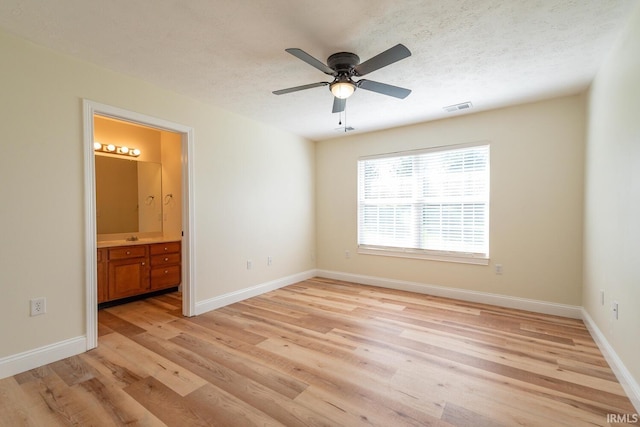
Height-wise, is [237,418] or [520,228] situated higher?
[520,228]

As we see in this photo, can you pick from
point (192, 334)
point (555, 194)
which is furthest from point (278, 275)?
point (555, 194)

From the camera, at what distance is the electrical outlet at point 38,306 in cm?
229

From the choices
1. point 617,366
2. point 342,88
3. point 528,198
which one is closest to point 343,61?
point 342,88

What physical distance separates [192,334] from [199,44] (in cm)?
263

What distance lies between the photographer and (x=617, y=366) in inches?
84.7

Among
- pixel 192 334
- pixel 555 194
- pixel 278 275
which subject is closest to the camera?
pixel 192 334

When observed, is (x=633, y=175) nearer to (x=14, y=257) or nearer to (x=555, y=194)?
(x=555, y=194)

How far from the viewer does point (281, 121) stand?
13.8 feet

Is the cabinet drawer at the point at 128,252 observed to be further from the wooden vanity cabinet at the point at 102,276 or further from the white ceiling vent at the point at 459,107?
the white ceiling vent at the point at 459,107

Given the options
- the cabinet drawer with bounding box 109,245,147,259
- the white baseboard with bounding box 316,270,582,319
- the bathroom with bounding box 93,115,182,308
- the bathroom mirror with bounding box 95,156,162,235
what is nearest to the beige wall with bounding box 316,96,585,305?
the white baseboard with bounding box 316,270,582,319

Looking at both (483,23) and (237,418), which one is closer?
(237,418)

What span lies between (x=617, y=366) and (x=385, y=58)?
9.25 ft

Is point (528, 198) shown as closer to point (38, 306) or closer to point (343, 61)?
point (343, 61)

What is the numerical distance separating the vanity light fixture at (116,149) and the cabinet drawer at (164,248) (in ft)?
4.87
